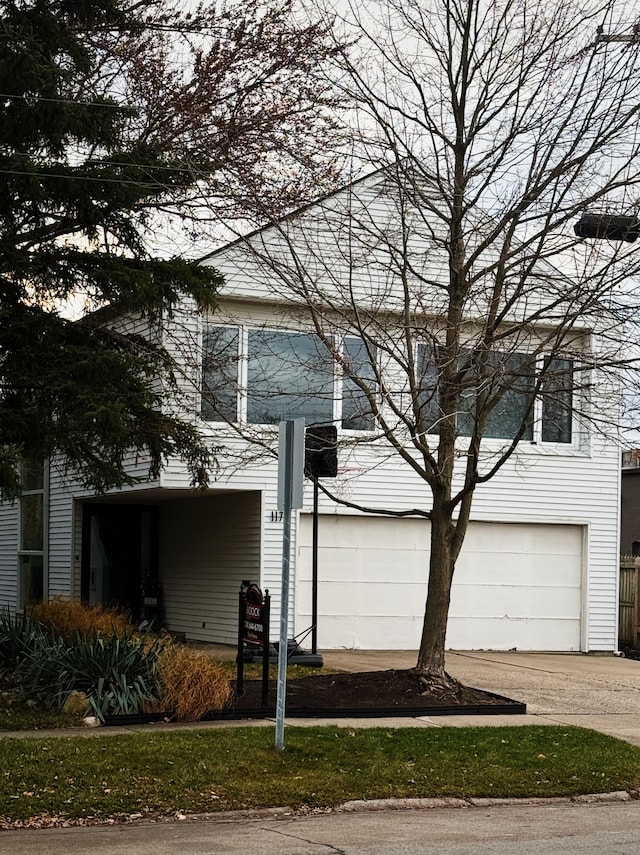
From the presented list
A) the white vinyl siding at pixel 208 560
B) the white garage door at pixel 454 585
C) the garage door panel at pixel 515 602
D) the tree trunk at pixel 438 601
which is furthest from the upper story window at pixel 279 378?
the tree trunk at pixel 438 601

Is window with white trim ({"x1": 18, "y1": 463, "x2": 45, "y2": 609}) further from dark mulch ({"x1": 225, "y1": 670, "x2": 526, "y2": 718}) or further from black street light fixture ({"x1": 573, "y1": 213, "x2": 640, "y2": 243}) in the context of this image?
black street light fixture ({"x1": 573, "y1": 213, "x2": 640, "y2": 243})

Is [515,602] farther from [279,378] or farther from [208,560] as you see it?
[279,378]

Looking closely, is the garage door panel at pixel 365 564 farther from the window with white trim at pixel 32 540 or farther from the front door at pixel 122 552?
the window with white trim at pixel 32 540

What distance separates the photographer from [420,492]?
20547 millimetres

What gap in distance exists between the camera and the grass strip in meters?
9.09

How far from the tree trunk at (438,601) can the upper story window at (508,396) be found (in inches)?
49.1

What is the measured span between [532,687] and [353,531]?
513 cm

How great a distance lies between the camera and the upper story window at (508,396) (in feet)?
42.9

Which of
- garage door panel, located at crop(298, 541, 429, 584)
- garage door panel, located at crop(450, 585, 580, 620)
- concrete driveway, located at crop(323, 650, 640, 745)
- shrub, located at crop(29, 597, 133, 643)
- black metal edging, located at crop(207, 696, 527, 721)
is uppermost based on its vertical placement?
garage door panel, located at crop(298, 541, 429, 584)

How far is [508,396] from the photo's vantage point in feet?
67.4

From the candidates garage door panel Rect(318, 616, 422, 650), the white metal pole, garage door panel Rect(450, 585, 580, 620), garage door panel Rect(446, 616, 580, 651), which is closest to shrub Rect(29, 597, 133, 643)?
garage door panel Rect(318, 616, 422, 650)

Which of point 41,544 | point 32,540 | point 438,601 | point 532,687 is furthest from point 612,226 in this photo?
point 32,540

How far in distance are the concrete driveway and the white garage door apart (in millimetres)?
477

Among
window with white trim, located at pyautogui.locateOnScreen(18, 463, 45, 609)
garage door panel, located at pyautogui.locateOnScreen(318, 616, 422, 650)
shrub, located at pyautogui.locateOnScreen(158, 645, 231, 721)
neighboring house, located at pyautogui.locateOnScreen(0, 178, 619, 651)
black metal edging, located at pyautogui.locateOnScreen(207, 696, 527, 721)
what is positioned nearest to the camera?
shrub, located at pyautogui.locateOnScreen(158, 645, 231, 721)
